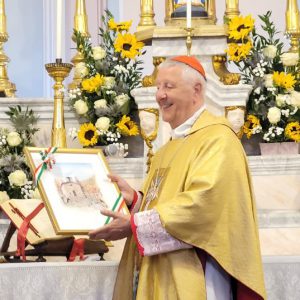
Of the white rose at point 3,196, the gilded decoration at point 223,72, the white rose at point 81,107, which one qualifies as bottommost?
the white rose at point 3,196

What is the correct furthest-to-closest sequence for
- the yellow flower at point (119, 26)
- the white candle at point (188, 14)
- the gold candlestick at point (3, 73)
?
the gold candlestick at point (3, 73) < the yellow flower at point (119, 26) < the white candle at point (188, 14)

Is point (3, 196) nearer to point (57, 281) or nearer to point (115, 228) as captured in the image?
point (57, 281)

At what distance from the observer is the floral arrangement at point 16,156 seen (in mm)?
6188

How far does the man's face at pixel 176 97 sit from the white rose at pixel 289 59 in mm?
1813

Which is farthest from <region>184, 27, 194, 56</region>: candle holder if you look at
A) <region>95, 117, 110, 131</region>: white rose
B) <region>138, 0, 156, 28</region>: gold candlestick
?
<region>138, 0, 156, 28</region>: gold candlestick

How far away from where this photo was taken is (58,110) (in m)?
6.24

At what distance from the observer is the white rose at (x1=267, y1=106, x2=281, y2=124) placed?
243 inches

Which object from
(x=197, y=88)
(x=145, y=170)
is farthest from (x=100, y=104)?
(x=197, y=88)

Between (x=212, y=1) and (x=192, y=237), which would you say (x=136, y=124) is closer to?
(x=212, y=1)

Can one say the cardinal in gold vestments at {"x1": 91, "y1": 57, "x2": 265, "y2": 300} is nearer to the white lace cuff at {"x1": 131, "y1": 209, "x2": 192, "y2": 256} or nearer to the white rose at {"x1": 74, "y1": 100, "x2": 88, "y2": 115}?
the white lace cuff at {"x1": 131, "y1": 209, "x2": 192, "y2": 256}

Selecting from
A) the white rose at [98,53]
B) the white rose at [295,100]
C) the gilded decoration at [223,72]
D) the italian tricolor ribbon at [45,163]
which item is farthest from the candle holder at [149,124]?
the italian tricolor ribbon at [45,163]

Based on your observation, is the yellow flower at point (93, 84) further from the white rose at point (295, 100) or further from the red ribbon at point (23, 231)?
the red ribbon at point (23, 231)

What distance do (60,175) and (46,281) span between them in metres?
0.45

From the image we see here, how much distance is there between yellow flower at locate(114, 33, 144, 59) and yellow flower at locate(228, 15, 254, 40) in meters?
0.52
